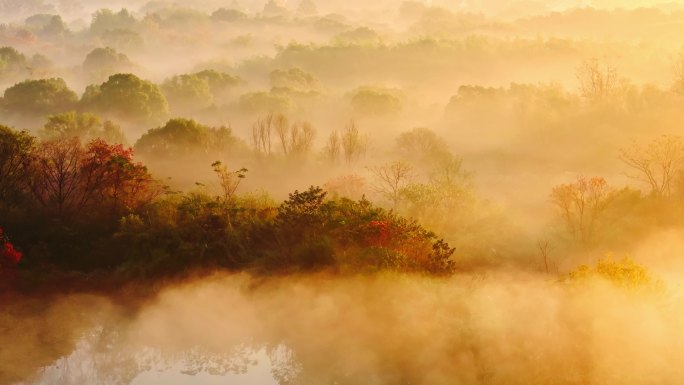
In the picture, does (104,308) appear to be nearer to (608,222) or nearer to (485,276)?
(485,276)

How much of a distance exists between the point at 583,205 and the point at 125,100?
190 ft

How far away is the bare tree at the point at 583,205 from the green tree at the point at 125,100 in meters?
54.5

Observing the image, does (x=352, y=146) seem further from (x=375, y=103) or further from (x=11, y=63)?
(x=11, y=63)

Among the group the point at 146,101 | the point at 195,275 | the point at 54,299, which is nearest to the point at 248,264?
the point at 195,275

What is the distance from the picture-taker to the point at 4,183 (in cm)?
3472

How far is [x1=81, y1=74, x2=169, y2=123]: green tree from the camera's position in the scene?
251ft

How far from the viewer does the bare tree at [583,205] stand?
37.9m

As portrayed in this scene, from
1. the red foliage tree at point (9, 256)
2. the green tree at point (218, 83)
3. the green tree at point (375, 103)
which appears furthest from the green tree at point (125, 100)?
the red foliage tree at point (9, 256)

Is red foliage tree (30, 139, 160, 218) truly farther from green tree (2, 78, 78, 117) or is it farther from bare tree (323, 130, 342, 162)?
green tree (2, 78, 78, 117)

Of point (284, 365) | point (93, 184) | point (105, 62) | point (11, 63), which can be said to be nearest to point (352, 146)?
point (93, 184)

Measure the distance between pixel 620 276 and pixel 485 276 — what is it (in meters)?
8.19

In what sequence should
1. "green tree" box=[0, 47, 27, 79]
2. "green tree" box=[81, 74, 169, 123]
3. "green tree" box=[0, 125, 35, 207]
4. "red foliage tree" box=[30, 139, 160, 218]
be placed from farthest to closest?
"green tree" box=[0, 47, 27, 79], "green tree" box=[81, 74, 169, 123], "green tree" box=[0, 125, 35, 207], "red foliage tree" box=[30, 139, 160, 218]

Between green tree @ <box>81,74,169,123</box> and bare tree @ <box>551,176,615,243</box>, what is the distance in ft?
179

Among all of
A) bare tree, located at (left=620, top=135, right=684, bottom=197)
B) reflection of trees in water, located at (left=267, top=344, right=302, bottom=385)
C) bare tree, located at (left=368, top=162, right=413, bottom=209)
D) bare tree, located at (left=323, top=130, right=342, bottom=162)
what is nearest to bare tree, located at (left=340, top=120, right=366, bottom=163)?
bare tree, located at (left=323, top=130, right=342, bottom=162)
